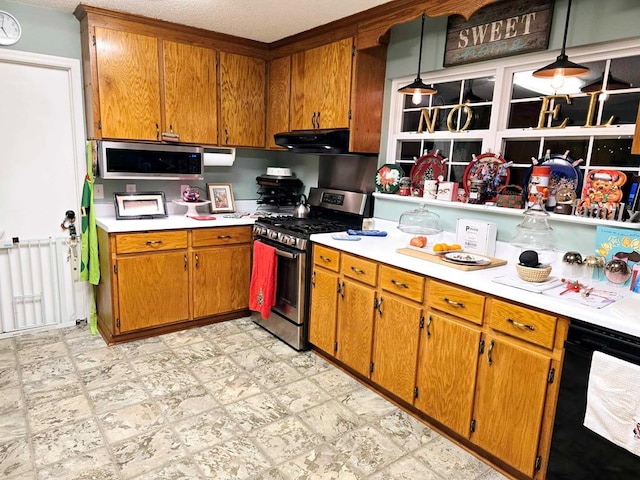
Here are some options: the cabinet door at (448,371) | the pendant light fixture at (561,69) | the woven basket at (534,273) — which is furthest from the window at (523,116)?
the cabinet door at (448,371)

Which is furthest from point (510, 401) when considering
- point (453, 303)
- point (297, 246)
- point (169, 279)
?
point (169, 279)

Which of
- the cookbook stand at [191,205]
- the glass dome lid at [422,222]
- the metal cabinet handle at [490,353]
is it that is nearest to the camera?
the metal cabinet handle at [490,353]

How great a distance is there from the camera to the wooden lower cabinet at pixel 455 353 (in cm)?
187

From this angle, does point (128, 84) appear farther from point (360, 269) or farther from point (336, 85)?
point (360, 269)

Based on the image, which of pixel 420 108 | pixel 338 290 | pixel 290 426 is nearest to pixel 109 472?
pixel 290 426

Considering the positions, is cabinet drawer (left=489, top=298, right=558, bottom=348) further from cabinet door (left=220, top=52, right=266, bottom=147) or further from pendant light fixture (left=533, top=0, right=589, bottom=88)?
cabinet door (left=220, top=52, right=266, bottom=147)

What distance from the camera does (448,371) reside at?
2244mm

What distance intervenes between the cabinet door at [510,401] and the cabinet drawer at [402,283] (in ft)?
1.50

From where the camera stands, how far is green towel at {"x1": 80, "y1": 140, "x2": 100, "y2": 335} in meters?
3.33

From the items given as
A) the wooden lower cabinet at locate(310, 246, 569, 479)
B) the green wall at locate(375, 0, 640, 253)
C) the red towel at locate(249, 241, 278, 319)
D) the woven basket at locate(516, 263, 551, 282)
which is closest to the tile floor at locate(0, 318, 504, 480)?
the wooden lower cabinet at locate(310, 246, 569, 479)

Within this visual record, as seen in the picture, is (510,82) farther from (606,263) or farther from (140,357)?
(140,357)

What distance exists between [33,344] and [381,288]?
9.01 ft

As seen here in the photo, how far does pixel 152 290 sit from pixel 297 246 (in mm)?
1252

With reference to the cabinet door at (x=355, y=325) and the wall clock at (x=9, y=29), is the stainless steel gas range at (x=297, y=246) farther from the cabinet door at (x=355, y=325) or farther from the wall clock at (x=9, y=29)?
the wall clock at (x=9, y=29)
